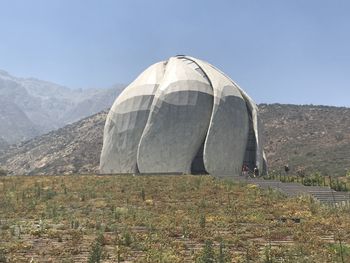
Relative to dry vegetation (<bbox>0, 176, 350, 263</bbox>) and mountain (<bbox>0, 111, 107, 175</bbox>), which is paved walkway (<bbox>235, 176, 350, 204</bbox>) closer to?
dry vegetation (<bbox>0, 176, 350, 263</bbox>)

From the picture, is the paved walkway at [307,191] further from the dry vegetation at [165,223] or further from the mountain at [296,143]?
the mountain at [296,143]

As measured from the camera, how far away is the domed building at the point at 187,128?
115 ft

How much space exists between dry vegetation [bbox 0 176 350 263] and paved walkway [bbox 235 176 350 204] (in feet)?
5.06

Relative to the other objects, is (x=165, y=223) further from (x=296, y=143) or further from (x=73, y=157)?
(x=73, y=157)

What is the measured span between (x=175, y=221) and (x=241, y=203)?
16.1 feet

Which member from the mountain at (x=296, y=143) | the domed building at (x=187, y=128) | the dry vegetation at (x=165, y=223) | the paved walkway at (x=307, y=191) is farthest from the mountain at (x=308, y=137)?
the dry vegetation at (x=165, y=223)

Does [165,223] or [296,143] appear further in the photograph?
[296,143]

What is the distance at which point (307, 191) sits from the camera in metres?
26.2

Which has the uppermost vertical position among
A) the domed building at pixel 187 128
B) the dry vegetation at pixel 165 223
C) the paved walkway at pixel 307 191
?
the domed building at pixel 187 128

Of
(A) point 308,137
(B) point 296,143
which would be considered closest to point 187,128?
(B) point 296,143

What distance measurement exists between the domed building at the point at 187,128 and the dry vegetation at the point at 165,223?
6.69m

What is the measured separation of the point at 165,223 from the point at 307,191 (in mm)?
11347

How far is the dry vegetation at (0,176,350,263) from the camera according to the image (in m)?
12.7

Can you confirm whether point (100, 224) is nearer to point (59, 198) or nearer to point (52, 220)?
point (52, 220)
